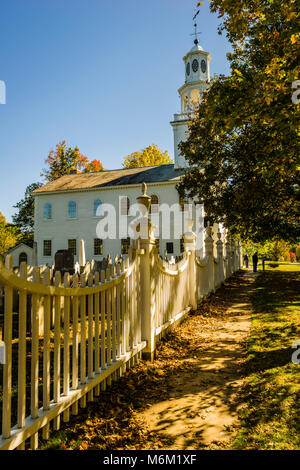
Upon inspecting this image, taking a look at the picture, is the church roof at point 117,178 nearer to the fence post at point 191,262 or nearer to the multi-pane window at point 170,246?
the multi-pane window at point 170,246

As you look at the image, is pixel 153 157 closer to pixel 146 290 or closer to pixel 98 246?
pixel 98 246

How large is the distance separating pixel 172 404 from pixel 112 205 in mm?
27152

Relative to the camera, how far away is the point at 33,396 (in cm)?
235

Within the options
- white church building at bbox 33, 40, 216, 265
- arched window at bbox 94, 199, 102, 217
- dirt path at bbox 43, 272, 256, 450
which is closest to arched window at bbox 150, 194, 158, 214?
white church building at bbox 33, 40, 216, 265

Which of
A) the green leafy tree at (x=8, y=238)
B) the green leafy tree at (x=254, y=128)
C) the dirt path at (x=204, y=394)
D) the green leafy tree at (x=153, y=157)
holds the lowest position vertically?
the dirt path at (x=204, y=394)

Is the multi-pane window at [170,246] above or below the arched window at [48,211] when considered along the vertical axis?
below

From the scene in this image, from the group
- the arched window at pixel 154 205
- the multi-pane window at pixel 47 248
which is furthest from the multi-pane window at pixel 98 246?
the arched window at pixel 154 205

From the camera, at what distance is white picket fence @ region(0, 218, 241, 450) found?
222 cm

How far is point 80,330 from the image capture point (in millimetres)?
3645

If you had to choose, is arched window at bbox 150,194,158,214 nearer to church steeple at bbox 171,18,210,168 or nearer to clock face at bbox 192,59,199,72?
church steeple at bbox 171,18,210,168

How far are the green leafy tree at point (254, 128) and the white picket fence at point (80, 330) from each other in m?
2.69

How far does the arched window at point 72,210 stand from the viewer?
103ft
